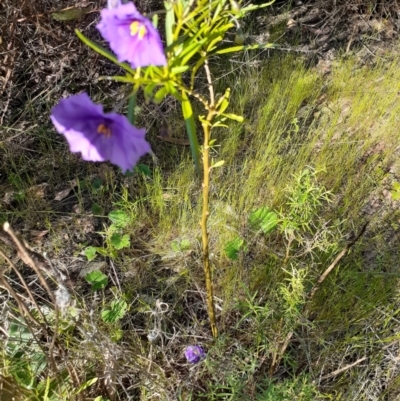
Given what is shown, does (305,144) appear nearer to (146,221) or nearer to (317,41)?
(146,221)

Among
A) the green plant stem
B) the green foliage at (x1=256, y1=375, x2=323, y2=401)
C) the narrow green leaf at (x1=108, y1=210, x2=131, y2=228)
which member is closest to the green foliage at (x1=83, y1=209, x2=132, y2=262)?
the narrow green leaf at (x1=108, y1=210, x2=131, y2=228)

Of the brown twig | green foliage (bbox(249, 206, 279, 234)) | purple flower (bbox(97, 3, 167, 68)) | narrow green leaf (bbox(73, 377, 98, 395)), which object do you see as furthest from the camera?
green foliage (bbox(249, 206, 279, 234))

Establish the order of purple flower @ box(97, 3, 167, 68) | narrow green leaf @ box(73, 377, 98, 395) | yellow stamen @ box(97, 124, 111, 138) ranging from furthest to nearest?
1. narrow green leaf @ box(73, 377, 98, 395)
2. yellow stamen @ box(97, 124, 111, 138)
3. purple flower @ box(97, 3, 167, 68)

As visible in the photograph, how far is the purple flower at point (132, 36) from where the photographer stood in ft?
3.01

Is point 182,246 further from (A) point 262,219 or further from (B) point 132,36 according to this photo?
(B) point 132,36

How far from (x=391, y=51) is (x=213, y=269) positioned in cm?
187

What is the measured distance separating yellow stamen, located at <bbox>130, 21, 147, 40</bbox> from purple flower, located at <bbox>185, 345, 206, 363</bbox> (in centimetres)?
100

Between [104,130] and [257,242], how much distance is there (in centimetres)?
100

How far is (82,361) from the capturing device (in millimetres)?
1525

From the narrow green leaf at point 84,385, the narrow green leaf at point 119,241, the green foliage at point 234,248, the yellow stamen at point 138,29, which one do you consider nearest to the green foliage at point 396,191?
the green foliage at point 234,248

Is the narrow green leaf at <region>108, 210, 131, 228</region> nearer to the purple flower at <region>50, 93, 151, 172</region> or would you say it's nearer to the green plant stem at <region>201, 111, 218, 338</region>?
the green plant stem at <region>201, 111, 218, 338</region>

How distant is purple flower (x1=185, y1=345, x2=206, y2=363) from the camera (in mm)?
1541

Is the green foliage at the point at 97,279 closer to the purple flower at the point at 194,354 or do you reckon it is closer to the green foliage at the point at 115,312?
the green foliage at the point at 115,312

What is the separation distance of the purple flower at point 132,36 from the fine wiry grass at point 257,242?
70 centimetres
